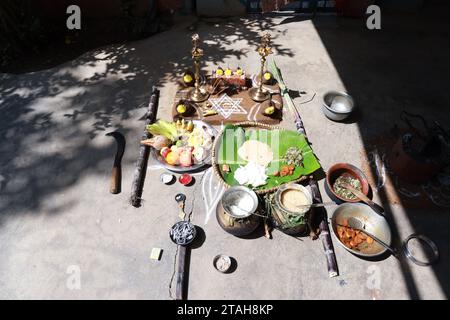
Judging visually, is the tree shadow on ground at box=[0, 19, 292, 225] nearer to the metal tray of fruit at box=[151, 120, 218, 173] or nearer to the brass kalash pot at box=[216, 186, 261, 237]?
the metal tray of fruit at box=[151, 120, 218, 173]

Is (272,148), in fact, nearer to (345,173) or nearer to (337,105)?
(345,173)

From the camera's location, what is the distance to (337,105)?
7.61 m

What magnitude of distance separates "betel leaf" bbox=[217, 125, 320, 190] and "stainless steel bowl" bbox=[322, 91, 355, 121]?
121 centimetres

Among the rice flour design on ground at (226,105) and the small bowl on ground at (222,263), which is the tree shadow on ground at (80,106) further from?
the small bowl on ground at (222,263)

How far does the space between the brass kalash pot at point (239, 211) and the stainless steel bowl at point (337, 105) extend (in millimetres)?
3141

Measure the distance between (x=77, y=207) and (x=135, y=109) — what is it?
2.89 m

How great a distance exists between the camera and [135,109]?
785 centimetres

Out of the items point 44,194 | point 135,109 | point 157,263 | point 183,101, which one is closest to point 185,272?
point 157,263

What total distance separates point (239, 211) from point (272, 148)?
1.73 meters

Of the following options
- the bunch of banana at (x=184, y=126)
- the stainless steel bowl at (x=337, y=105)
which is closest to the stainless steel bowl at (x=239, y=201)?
the bunch of banana at (x=184, y=126)

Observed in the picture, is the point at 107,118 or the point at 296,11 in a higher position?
the point at 296,11

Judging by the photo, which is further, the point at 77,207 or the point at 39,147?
the point at 39,147

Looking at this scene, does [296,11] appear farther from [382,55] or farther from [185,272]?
[185,272]

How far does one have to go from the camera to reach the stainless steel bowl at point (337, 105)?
721 centimetres
